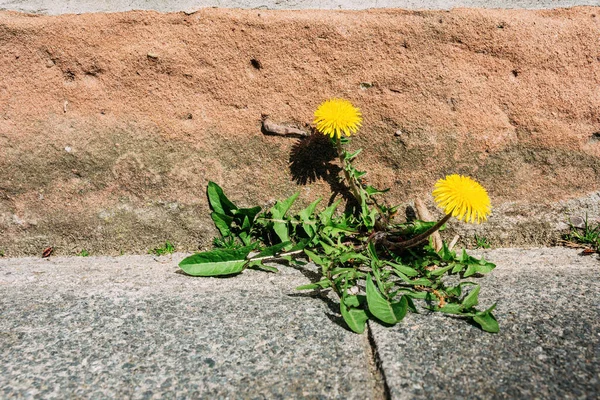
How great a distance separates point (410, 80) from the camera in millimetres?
1914

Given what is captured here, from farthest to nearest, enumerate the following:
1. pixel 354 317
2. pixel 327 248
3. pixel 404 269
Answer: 1. pixel 327 248
2. pixel 404 269
3. pixel 354 317

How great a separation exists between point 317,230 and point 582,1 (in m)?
1.52

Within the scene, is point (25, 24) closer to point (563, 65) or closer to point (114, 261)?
point (114, 261)

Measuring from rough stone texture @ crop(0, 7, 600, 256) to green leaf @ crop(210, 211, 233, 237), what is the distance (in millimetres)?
71

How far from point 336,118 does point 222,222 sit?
64 centimetres

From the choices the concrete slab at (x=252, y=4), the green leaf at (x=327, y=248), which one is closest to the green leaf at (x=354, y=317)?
the green leaf at (x=327, y=248)

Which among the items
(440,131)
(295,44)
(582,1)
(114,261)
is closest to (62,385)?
(114,261)

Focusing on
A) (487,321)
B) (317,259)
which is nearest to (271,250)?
(317,259)

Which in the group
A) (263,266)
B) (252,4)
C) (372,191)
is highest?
(252,4)

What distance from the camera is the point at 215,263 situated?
5.50 ft

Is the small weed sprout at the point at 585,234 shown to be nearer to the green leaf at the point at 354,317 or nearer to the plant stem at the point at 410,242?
the plant stem at the point at 410,242

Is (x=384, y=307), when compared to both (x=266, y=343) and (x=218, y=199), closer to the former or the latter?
(x=266, y=343)

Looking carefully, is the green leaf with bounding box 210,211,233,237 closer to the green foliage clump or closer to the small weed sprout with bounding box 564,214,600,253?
the green foliage clump

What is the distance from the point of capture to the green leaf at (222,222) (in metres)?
1.91
